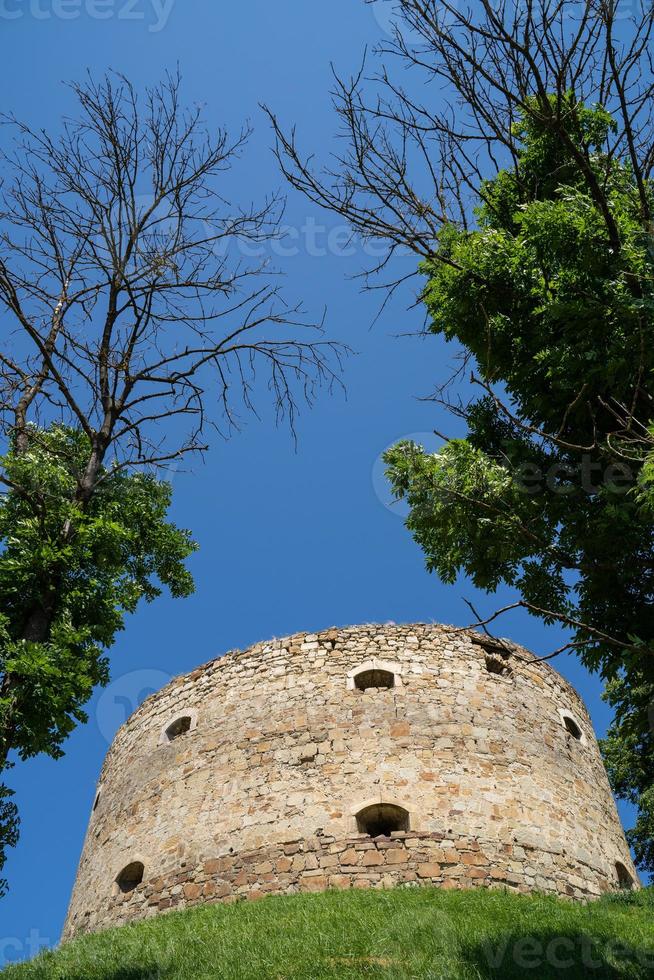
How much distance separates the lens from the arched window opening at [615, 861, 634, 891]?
1202cm

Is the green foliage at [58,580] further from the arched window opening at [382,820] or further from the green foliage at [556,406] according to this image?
the arched window opening at [382,820]

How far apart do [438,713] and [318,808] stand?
2404mm

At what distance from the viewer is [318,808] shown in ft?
35.8

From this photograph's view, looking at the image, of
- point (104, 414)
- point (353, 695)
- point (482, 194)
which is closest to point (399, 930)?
point (353, 695)

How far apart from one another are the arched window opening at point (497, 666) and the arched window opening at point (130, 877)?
6.47 m

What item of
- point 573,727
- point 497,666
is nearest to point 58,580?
point 497,666

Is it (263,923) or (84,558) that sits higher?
(84,558)

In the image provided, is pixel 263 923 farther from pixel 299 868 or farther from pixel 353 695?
pixel 353 695

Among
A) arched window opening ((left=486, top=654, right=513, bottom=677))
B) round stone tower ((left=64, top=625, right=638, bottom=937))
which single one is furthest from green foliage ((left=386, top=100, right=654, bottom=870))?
arched window opening ((left=486, top=654, right=513, bottom=677))

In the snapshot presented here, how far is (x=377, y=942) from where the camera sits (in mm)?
7648

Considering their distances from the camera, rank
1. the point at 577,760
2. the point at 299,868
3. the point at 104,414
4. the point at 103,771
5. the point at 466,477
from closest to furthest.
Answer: the point at 466,477 < the point at 104,414 < the point at 299,868 < the point at 577,760 < the point at 103,771

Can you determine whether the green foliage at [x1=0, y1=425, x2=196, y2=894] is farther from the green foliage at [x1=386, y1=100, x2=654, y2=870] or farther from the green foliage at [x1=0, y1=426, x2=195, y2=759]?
the green foliage at [x1=386, y1=100, x2=654, y2=870]

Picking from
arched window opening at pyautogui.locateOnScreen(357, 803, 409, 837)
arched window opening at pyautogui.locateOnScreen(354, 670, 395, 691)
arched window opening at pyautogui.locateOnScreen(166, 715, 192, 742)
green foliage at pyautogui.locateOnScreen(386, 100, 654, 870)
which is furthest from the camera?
arched window opening at pyautogui.locateOnScreen(166, 715, 192, 742)

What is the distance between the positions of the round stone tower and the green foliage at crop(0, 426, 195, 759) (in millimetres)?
3852
